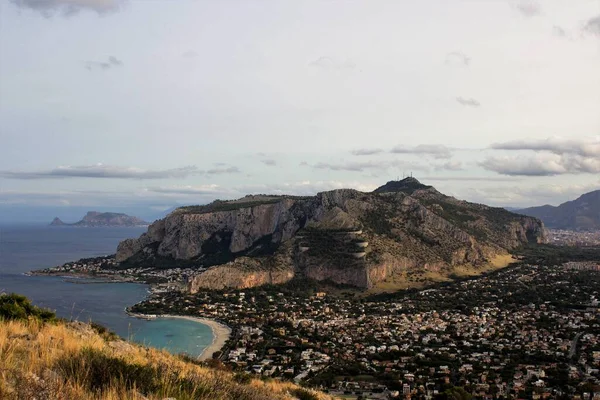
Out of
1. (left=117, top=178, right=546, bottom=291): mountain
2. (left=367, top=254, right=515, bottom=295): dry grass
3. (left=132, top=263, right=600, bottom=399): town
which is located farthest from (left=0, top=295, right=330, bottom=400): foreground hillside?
(left=117, top=178, right=546, bottom=291): mountain

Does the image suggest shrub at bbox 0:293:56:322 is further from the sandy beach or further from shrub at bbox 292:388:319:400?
the sandy beach

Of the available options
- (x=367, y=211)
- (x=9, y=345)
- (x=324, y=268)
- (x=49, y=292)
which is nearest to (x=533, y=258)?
(x=367, y=211)

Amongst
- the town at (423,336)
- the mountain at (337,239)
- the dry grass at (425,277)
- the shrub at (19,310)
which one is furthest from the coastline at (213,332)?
the dry grass at (425,277)

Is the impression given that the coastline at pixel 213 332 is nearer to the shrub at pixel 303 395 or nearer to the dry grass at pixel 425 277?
the shrub at pixel 303 395

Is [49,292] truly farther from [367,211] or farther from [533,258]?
[533,258]

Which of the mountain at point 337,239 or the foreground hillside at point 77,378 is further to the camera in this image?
the mountain at point 337,239

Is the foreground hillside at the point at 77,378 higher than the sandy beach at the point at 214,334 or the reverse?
higher
